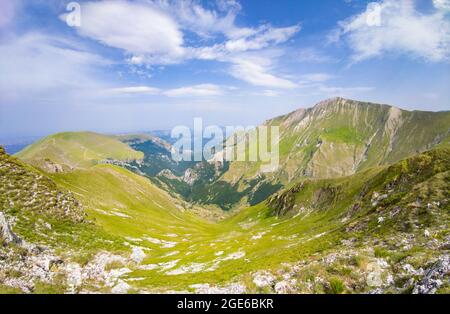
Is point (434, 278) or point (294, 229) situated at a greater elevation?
point (434, 278)

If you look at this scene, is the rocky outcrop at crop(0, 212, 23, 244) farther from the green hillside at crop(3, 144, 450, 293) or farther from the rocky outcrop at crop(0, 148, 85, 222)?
the rocky outcrop at crop(0, 148, 85, 222)

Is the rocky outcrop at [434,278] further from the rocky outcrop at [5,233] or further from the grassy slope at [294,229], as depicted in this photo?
the rocky outcrop at [5,233]

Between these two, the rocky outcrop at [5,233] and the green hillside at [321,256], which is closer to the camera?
the green hillside at [321,256]

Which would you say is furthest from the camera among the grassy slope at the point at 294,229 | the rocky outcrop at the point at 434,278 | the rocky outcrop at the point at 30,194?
the rocky outcrop at the point at 30,194

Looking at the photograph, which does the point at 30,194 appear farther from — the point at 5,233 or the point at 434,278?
the point at 434,278

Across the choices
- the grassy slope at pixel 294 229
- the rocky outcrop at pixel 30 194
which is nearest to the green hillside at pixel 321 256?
the grassy slope at pixel 294 229

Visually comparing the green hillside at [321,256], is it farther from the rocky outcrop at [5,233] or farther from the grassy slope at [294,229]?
the rocky outcrop at [5,233]

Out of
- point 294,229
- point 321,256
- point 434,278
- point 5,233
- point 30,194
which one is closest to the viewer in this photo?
point 434,278

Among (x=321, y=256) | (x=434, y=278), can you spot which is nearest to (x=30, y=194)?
(x=321, y=256)

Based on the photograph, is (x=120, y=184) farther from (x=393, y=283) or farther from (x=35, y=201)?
(x=393, y=283)

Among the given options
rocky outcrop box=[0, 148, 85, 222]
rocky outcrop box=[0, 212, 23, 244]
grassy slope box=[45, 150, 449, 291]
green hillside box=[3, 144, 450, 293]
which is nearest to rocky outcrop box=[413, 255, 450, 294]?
green hillside box=[3, 144, 450, 293]

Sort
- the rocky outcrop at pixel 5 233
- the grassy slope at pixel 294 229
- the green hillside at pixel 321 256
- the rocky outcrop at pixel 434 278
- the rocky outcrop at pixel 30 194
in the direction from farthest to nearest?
the rocky outcrop at pixel 30 194
the grassy slope at pixel 294 229
the rocky outcrop at pixel 5 233
the green hillside at pixel 321 256
the rocky outcrop at pixel 434 278
